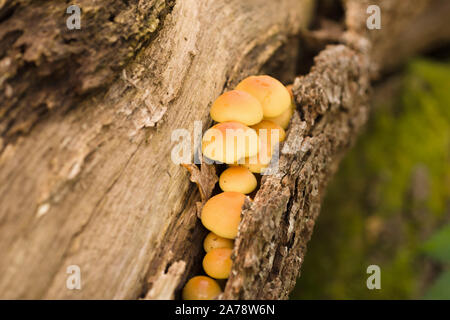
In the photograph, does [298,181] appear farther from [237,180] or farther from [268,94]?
[268,94]

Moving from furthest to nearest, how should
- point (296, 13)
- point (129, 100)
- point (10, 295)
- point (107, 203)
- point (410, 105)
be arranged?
point (410, 105) < point (296, 13) < point (129, 100) < point (107, 203) < point (10, 295)

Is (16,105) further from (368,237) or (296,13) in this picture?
(368,237)

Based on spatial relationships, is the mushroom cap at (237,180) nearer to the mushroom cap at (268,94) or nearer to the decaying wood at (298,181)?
the decaying wood at (298,181)

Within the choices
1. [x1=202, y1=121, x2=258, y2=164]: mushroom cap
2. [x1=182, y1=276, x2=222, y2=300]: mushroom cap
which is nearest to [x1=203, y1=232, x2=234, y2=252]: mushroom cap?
[x1=182, y1=276, x2=222, y2=300]: mushroom cap

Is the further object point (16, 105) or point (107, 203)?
point (107, 203)

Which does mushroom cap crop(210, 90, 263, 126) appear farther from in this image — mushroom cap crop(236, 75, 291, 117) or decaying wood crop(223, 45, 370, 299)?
decaying wood crop(223, 45, 370, 299)

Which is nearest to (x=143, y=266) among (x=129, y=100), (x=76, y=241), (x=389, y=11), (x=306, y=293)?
(x=76, y=241)
